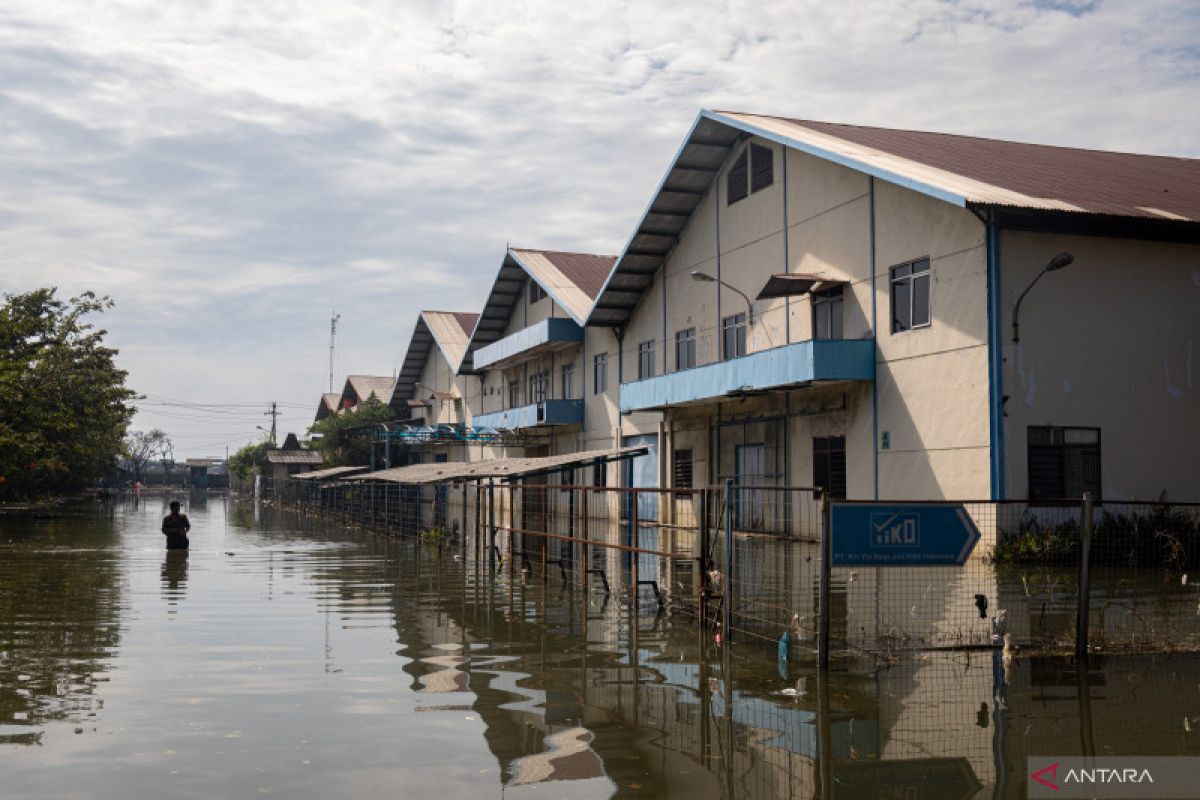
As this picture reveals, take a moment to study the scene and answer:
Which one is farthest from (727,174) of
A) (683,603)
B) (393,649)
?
(393,649)

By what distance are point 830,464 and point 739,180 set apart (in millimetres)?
9057

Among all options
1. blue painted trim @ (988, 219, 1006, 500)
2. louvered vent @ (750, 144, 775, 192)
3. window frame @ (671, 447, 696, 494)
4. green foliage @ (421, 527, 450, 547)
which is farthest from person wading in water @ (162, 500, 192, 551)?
blue painted trim @ (988, 219, 1006, 500)

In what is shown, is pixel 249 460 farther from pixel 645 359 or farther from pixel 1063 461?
pixel 1063 461

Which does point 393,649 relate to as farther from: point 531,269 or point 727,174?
point 531,269

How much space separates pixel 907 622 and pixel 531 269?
112 feet

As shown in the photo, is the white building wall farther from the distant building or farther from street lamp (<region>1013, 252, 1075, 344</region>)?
the distant building

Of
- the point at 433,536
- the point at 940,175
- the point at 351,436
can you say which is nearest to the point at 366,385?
the point at 351,436

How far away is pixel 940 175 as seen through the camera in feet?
78.6

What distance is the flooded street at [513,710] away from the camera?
7.51m

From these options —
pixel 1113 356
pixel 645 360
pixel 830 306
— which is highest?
pixel 830 306

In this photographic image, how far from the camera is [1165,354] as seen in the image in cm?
2381

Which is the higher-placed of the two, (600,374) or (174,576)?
(600,374)

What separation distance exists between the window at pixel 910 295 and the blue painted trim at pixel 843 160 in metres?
1.71

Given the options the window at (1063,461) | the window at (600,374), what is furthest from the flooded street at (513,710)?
the window at (600,374)
